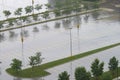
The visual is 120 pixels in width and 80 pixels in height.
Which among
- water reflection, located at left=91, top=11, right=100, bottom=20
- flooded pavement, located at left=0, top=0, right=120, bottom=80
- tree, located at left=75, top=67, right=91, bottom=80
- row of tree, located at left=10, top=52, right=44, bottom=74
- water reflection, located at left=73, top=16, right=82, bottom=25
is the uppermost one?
water reflection, located at left=91, top=11, right=100, bottom=20

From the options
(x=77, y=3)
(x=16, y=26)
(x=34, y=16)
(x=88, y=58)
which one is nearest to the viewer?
(x=88, y=58)

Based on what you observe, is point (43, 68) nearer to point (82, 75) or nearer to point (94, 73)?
point (94, 73)

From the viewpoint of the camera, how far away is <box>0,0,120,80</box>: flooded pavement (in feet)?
56.4

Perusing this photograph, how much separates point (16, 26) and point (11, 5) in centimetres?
665

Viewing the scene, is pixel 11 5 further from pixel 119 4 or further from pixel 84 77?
pixel 84 77

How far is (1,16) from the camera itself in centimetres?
2561

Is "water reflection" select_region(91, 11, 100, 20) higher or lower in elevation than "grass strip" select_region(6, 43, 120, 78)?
higher

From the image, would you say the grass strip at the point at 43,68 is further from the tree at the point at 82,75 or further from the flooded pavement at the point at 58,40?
the tree at the point at 82,75

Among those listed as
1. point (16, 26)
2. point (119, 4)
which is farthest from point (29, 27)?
point (119, 4)

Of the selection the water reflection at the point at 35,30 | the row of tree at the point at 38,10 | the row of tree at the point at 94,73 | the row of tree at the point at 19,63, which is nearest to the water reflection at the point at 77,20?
the row of tree at the point at 38,10

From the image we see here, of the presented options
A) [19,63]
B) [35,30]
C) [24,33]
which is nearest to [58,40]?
[24,33]

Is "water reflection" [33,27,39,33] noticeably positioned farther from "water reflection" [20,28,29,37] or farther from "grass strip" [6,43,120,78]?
"grass strip" [6,43,120,78]

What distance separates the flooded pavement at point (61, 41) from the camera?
17.2 meters

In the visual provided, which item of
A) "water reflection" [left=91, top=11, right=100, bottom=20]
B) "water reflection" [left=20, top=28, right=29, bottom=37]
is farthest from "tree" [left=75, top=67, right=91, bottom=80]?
"water reflection" [left=91, top=11, right=100, bottom=20]
